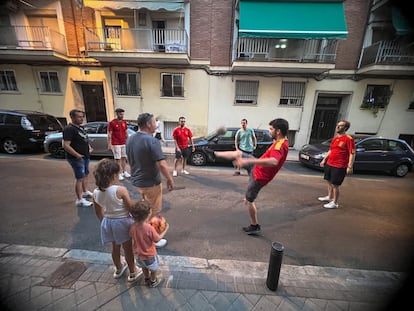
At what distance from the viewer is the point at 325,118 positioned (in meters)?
11.1

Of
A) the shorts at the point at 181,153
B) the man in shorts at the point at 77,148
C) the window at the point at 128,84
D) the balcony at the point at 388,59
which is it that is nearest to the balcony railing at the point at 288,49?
the balcony at the point at 388,59

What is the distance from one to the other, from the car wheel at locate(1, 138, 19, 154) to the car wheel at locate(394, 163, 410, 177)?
14.8 metres

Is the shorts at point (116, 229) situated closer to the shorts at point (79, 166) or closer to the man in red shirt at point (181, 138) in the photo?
the shorts at point (79, 166)

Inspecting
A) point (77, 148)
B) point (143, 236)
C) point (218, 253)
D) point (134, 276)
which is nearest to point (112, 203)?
point (143, 236)

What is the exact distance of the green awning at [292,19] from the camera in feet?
26.0

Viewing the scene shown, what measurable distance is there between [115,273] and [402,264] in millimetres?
3889

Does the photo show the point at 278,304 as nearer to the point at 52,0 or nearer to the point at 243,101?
the point at 243,101

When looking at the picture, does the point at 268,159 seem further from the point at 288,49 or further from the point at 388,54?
the point at 388,54

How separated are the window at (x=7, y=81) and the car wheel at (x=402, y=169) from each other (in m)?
19.3

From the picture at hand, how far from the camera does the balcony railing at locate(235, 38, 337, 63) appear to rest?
364 inches

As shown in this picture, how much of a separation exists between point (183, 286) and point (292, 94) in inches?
427

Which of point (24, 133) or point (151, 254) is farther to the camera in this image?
point (24, 133)

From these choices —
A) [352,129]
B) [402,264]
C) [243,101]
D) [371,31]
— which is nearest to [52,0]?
[243,101]

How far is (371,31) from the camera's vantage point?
9375 mm
